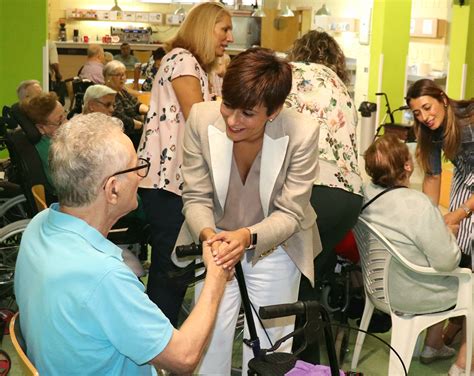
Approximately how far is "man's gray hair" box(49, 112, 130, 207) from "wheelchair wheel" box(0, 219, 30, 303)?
2212 millimetres

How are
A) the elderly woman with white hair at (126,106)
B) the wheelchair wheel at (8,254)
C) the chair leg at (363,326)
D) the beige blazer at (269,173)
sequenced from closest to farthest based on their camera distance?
the beige blazer at (269,173)
the chair leg at (363,326)
the wheelchair wheel at (8,254)
the elderly woman with white hair at (126,106)

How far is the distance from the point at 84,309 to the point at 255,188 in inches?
40.7

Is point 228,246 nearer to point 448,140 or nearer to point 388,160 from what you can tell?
point 388,160

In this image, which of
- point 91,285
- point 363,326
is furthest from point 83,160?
point 363,326

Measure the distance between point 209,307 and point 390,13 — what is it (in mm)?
9122

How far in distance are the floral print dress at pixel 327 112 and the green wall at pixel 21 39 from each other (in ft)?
17.0

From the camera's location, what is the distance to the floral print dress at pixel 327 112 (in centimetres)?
300

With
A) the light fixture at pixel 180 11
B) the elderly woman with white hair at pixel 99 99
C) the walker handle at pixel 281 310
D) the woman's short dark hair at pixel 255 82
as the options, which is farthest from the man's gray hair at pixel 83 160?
the light fixture at pixel 180 11

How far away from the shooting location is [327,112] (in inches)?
119

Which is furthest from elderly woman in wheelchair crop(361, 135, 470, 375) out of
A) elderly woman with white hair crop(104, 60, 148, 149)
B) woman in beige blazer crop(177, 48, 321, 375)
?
elderly woman with white hair crop(104, 60, 148, 149)

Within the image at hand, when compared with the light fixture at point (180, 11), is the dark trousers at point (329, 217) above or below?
below

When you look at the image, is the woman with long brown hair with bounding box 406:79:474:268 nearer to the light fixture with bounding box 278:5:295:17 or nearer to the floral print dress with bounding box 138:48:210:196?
the floral print dress with bounding box 138:48:210:196

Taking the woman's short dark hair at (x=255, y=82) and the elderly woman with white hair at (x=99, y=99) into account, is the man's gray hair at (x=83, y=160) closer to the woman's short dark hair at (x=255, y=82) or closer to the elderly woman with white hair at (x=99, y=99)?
the woman's short dark hair at (x=255, y=82)

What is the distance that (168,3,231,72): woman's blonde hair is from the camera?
10.5ft
